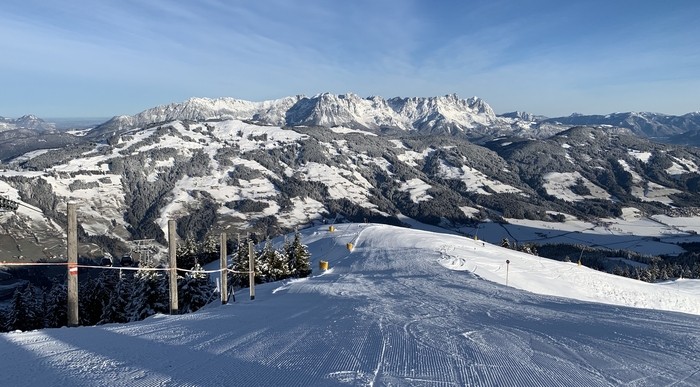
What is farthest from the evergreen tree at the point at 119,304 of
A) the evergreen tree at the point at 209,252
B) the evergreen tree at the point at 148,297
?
the evergreen tree at the point at 209,252

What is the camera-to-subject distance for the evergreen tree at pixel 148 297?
3622 centimetres

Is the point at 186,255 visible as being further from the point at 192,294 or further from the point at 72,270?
the point at 72,270

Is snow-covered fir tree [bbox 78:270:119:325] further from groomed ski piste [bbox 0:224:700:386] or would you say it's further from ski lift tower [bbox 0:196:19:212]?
groomed ski piste [bbox 0:224:700:386]

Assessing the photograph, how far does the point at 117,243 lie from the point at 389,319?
207654 millimetres

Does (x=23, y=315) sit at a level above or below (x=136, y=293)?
below

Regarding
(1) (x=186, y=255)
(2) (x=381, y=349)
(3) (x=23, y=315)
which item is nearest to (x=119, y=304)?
(3) (x=23, y=315)

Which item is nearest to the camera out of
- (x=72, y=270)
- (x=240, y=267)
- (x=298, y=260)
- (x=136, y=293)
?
(x=72, y=270)

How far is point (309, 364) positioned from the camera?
7.78m

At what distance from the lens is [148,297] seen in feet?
121

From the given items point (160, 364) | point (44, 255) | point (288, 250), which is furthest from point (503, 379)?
point (44, 255)

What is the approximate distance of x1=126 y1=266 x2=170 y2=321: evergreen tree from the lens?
36219 mm

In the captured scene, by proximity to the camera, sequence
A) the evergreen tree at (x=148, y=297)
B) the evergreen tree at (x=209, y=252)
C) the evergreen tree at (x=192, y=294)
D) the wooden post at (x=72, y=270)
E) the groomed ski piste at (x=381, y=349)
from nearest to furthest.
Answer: the groomed ski piste at (x=381, y=349), the wooden post at (x=72, y=270), the evergreen tree at (x=148, y=297), the evergreen tree at (x=192, y=294), the evergreen tree at (x=209, y=252)

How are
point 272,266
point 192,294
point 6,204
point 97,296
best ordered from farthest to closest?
point 272,266, point 97,296, point 192,294, point 6,204

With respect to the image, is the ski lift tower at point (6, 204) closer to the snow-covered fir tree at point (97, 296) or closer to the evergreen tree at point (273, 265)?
the snow-covered fir tree at point (97, 296)
